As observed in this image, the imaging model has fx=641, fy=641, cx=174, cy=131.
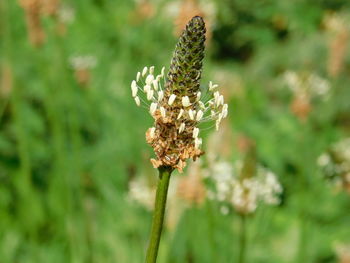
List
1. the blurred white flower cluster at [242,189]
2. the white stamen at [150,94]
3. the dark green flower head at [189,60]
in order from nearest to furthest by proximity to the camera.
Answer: the dark green flower head at [189,60] → the white stamen at [150,94] → the blurred white flower cluster at [242,189]

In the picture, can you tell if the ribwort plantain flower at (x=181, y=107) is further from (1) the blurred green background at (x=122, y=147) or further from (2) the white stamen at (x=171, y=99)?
(1) the blurred green background at (x=122, y=147)

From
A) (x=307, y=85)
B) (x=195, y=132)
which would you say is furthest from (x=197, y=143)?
(x=307, y=85)

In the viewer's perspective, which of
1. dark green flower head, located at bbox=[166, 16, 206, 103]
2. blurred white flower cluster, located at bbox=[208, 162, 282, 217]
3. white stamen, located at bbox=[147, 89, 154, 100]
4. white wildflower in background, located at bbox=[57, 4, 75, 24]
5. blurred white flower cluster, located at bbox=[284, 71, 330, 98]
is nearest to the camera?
dark green flower head, located at bbox=[166, 16, 206, 103]

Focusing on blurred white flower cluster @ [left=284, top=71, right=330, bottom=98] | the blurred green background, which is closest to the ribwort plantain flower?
the blurred green background

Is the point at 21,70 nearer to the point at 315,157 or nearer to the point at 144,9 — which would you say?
the point at 144,9

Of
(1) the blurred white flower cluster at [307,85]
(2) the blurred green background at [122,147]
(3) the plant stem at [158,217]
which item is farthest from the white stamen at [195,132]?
(1) the blurred white flower cluster at [307,85]

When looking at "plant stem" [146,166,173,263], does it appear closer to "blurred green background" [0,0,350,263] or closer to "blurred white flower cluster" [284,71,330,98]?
"blurred green background" [0,0,350,263]
